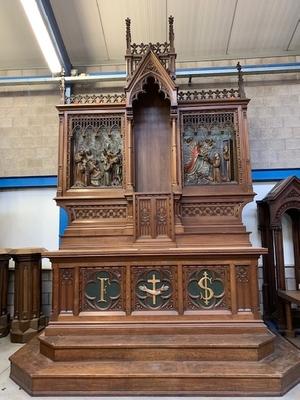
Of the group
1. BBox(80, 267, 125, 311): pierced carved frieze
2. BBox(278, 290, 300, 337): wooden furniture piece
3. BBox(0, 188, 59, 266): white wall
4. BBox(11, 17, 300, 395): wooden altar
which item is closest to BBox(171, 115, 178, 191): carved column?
BBox(11, 17, 300, 395): wooden altar

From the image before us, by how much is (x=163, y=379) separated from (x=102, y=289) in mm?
974

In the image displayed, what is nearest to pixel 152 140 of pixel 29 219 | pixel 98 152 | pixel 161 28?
pixel 98 152

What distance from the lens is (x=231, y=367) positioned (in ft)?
8.13

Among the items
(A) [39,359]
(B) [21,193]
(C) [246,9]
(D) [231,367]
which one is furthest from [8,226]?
(C) [246,9]

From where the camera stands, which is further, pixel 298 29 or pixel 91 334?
pixel 298 29

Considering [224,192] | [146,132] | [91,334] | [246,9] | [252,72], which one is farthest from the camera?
[252,72]

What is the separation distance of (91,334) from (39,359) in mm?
453

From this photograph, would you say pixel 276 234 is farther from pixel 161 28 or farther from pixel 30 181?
pixel 30 181

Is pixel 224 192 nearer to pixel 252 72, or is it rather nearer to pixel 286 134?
pixel 286 134

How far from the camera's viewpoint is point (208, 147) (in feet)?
12.0

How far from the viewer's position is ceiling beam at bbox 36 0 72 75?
152 inches

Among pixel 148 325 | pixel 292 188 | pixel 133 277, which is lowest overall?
pixel 148 325

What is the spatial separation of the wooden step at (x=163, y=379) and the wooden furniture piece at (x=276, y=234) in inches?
58.5

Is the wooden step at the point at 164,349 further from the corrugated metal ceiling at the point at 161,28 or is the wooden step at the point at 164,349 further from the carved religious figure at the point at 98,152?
the corrugated metal ceiling at the point at 161,28
